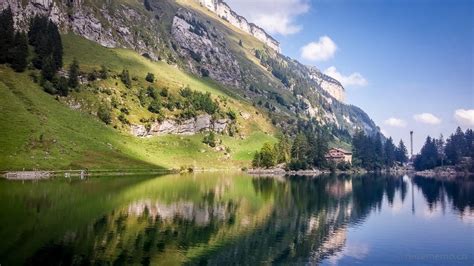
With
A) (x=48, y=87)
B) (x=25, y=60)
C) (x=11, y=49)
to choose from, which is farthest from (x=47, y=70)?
(x=11, y=49)

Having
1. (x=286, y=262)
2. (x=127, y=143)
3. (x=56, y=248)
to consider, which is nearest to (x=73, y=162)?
(x=127, y=143)

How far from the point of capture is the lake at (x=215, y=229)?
48.3m

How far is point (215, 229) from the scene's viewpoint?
65.3m

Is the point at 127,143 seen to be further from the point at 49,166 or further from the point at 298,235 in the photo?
the point at 298,235

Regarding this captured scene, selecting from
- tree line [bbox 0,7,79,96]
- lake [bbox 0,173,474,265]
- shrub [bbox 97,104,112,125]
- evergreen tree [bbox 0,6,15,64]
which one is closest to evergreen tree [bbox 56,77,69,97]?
tree line [bbox 0,7,79,96]

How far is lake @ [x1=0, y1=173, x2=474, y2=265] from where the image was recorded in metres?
48.3

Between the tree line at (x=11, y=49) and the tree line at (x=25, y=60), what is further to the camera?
the tree line at (x=25, y=60)

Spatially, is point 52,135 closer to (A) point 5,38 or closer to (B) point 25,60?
(B) point 25,60

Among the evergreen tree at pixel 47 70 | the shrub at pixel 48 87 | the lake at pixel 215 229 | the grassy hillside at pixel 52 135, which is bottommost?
the lake at pixel 215 229

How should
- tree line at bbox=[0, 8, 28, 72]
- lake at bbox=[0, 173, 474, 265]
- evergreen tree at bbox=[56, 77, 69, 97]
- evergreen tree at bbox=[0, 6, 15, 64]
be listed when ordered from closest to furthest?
1. lake at bbox=[0, 173, 474, 265]
2. evergreen tree at bbox=[0, 6, 15, 64]
3. tree line at bbox=[0, 8, 28, 72]
4. evergreen tree at bbox=[56, 77, 69, 97]

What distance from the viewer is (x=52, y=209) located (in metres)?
73.7

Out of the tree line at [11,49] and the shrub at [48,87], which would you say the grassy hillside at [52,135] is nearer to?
the shrub at [48,87]

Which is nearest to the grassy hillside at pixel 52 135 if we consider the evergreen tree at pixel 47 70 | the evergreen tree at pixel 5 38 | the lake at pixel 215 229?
the evergreen tree at pixel 5 38

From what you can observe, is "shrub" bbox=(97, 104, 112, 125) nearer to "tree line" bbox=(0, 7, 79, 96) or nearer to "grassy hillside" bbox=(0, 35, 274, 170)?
"grassy hillside" bbox=(0, 35, 274, 170)
